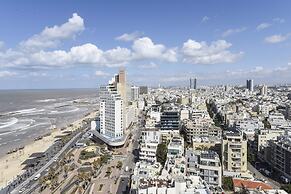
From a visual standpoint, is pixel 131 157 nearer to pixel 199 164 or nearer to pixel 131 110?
pixel 199 164

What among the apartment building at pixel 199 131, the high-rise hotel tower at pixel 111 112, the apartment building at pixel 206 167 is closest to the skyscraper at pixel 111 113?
the high-rise hotel tower at pixel 111 112

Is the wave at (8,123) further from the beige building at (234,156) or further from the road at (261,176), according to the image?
the road at (261,176)

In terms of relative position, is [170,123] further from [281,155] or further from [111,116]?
[281,155]

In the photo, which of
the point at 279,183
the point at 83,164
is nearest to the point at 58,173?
the point at 83,164

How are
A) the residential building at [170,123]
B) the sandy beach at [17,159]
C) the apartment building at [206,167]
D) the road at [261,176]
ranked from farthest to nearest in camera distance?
the residential building at [170,123]
the sandy beach at [17,159]
the road at [261,176]
the apartment building at [206,167]

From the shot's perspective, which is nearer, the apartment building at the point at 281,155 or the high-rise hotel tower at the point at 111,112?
the apartment building at the point at 281,155

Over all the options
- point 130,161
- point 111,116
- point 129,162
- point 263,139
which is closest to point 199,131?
point 263,139

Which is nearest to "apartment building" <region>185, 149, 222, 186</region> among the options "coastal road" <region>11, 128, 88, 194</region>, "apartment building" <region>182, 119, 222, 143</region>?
"coastal road" <region>11, 128, 88, 194</region>

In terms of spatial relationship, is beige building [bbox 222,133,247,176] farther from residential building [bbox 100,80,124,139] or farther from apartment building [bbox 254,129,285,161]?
residential building [bbox 100,80,124,139]
